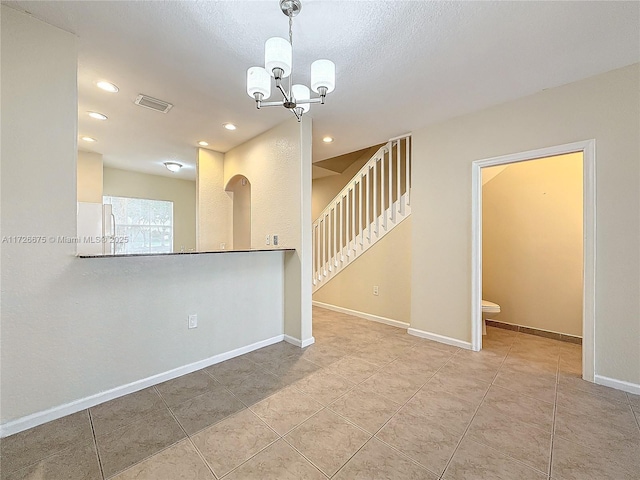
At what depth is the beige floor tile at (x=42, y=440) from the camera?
1.45 meters

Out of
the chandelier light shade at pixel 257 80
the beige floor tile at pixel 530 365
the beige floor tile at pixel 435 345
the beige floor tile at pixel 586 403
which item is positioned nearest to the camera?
the chandelier light shade at pixel 257 80

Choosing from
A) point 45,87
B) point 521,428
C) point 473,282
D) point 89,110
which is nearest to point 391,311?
point 473,282

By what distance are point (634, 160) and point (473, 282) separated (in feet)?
5.06

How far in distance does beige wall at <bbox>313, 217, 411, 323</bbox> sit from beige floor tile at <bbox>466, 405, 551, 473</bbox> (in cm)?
189

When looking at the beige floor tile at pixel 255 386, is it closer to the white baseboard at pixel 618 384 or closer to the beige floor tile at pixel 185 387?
the beige floor tile at pixel 185 387

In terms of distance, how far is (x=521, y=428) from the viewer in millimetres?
1691

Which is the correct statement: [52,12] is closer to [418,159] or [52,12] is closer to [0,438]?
[0,438]

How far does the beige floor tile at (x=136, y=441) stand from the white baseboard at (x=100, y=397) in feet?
1.40

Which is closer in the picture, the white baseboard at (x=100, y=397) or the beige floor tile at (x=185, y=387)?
the white baseboard at (x=100, y=397)

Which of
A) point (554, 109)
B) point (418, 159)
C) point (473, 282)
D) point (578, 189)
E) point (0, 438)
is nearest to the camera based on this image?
point (0, 438)

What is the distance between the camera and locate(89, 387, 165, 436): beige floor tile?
1.73 m

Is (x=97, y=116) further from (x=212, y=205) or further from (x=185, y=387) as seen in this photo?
(x=185, y=387)

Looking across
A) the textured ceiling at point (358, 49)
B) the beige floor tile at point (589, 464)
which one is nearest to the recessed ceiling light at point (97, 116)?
the textured ceiling at point (358, 49)

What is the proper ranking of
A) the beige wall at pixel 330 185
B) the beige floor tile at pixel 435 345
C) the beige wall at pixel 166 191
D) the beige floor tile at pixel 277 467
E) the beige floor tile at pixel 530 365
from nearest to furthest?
the beige floor tile at pixel 277 467, the beige floor tile at pixel 530 365, the beige floor tile at pixel 435 345, the beige wall at pixel 166 191, the beige wall at pixel 330 185
